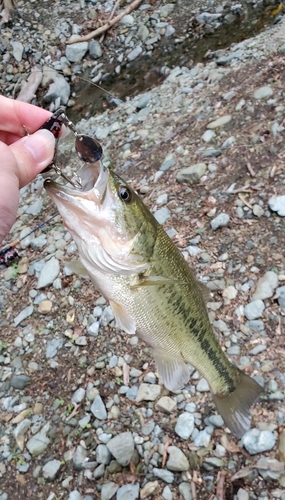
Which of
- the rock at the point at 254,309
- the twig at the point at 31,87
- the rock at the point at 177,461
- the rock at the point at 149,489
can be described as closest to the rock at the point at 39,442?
the rock at the point at 149,489

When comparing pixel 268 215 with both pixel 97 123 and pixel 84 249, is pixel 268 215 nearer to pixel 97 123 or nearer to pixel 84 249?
pixel 84 249

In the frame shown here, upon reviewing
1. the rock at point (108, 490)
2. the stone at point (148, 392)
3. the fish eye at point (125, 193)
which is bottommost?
the rock at point (108, 490)

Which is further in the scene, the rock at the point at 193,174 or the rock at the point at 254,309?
the rock at the point at 193,174

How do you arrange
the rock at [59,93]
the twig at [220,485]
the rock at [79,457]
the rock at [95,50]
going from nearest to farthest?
1. the twig at [220,485]
2. the rock at [79,457]
3. the rock at [59,93]
4. the rock at [95,50]

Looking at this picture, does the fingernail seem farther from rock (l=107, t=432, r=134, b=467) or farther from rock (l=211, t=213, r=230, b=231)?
rock (l=211, t=213, r=230, b=231)

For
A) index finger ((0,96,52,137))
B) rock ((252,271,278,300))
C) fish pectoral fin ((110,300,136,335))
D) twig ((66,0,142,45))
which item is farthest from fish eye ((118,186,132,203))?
twig ((66,0,142,45))

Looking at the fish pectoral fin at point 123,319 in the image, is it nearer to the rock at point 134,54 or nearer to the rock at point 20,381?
the rock at point 20,381

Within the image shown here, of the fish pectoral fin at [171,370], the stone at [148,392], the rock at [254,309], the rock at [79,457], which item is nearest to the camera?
the fish pectoral fin at [171,370]
